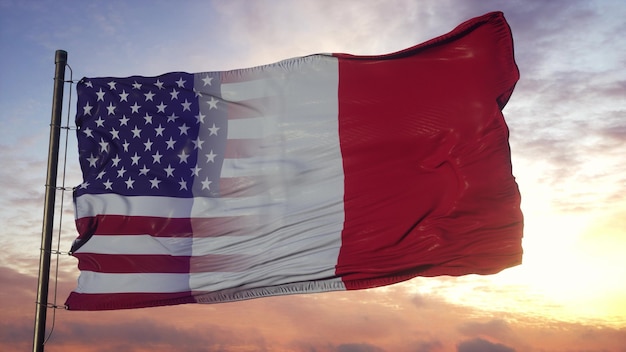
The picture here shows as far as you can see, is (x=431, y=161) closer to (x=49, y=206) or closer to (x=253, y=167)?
(x=253, y=167)

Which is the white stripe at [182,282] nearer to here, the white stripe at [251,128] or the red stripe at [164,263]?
the red stripe at [164,263]

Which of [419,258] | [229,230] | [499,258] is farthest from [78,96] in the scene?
[499,258]

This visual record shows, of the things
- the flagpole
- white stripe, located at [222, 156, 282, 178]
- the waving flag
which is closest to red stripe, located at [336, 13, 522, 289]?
the waving flag

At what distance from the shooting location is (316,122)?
10.9 metres

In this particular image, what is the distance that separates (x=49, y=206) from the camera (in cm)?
1031

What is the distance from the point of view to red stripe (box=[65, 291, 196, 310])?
1032cm

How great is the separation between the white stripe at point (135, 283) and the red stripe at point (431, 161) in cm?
221

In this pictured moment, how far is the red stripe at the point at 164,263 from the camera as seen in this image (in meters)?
10.4

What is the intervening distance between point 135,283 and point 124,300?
Answer: 0.88 feet

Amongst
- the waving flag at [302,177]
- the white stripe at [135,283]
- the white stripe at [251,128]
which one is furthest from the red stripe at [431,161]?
the white stripe at [135,283]

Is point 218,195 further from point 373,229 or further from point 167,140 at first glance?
point 373,229

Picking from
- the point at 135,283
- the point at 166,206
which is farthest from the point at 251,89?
the point at 135,283

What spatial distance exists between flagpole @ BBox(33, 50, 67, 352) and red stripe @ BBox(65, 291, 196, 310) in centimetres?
51

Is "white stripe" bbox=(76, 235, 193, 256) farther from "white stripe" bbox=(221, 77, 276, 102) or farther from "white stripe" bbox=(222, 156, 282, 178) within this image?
"white stripe" bbox=(221, 77, 276, 102)
